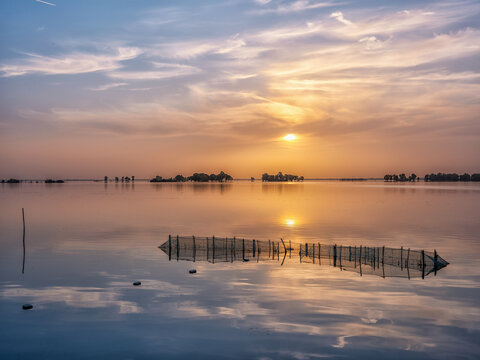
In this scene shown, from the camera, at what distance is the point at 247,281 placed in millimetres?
42469

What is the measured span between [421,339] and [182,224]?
78250 millimetres

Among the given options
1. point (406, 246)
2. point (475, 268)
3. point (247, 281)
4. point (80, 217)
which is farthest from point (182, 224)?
point (475, 268)

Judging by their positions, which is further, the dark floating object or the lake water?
the dark floating object

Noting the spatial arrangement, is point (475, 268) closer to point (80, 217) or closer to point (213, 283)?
point (213, 283)

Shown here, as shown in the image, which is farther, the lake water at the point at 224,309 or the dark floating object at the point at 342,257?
the dark floating object at the point at 342,257

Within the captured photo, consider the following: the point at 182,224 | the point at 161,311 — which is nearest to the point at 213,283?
the point at 161,311

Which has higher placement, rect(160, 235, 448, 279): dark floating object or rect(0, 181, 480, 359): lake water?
rect(160, 235, 448, 279): dark floating object

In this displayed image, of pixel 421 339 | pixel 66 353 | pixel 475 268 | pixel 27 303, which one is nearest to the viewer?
pixel 66 353

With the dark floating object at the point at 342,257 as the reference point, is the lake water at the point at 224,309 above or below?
below

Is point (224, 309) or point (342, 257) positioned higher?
point (342, 257)

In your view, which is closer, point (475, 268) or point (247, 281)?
point (247, 281)

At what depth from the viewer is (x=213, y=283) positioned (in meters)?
41.5

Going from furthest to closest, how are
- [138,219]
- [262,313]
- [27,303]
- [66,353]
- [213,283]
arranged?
[138,219] → [213,283] → [27,303] → [262,313] → [66,353]

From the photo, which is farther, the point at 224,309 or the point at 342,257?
the point at 342,257
